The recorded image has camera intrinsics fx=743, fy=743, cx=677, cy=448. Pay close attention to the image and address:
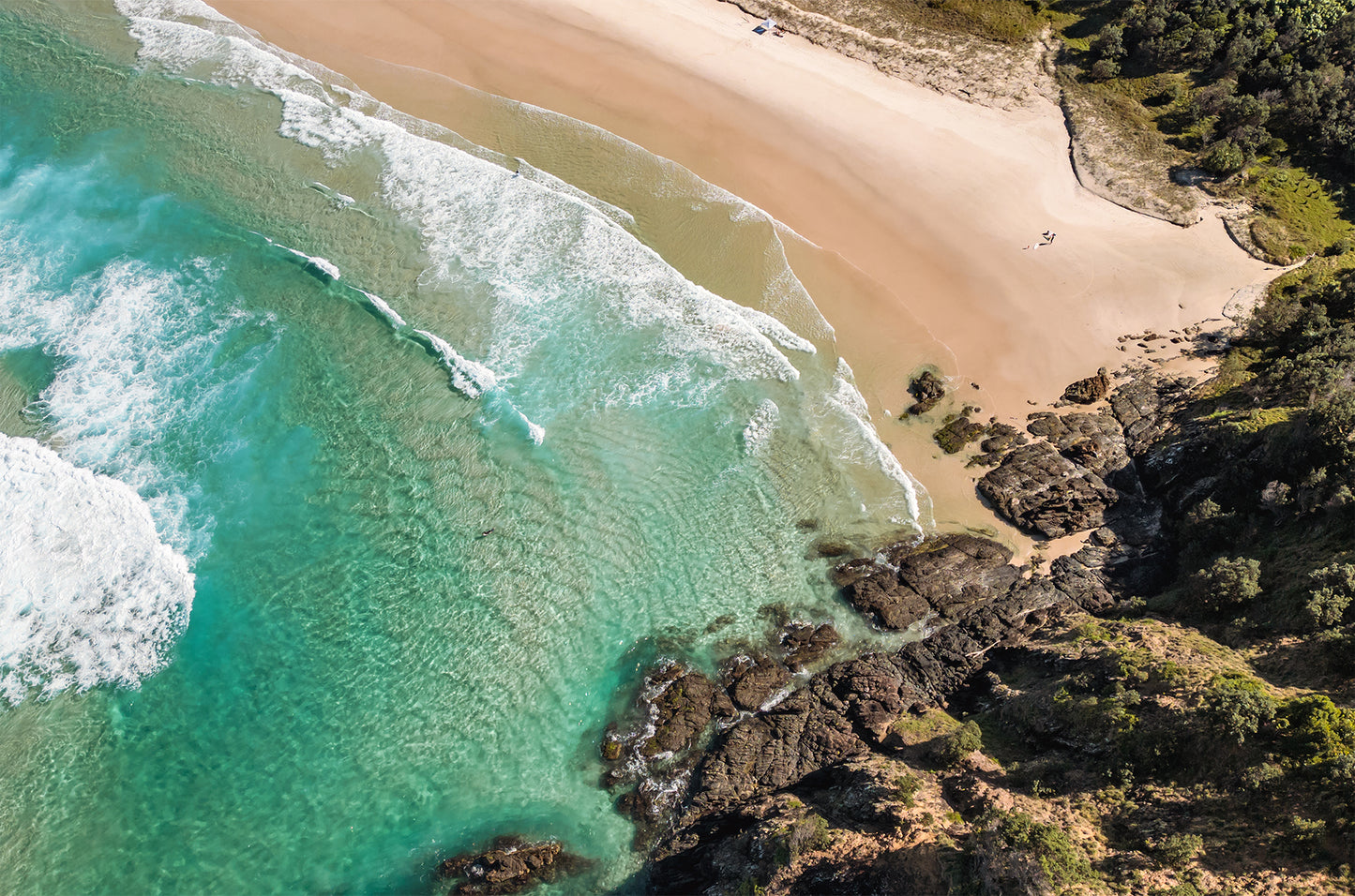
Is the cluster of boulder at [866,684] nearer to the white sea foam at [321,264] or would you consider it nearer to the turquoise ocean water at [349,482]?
the turquoise ocean water at [349,482]

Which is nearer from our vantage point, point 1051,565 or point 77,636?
point 77,636

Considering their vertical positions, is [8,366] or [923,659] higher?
[923,659]

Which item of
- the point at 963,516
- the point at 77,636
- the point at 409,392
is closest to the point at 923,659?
the point at 963,516

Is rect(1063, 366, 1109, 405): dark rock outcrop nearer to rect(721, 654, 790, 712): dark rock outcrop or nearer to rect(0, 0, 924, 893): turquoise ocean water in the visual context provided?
rect(0, 0, 924, 893): turquoise ocean water

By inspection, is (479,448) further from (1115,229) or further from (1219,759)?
(1115,229)

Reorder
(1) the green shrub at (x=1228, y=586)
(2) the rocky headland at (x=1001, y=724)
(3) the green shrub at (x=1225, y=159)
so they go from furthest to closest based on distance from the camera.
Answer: (3) the green shrub at (x=1225, y=159)
(1) the green shrub at (x=1228, y=586)
(2) the rocky headland at (x=1001, y=724)

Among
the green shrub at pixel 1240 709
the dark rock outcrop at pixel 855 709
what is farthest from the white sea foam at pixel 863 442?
the green shrub at pixel 1240 709

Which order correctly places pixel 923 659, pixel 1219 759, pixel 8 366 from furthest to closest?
pixel 8 366, pixel 923 659, pixel 1219 759
